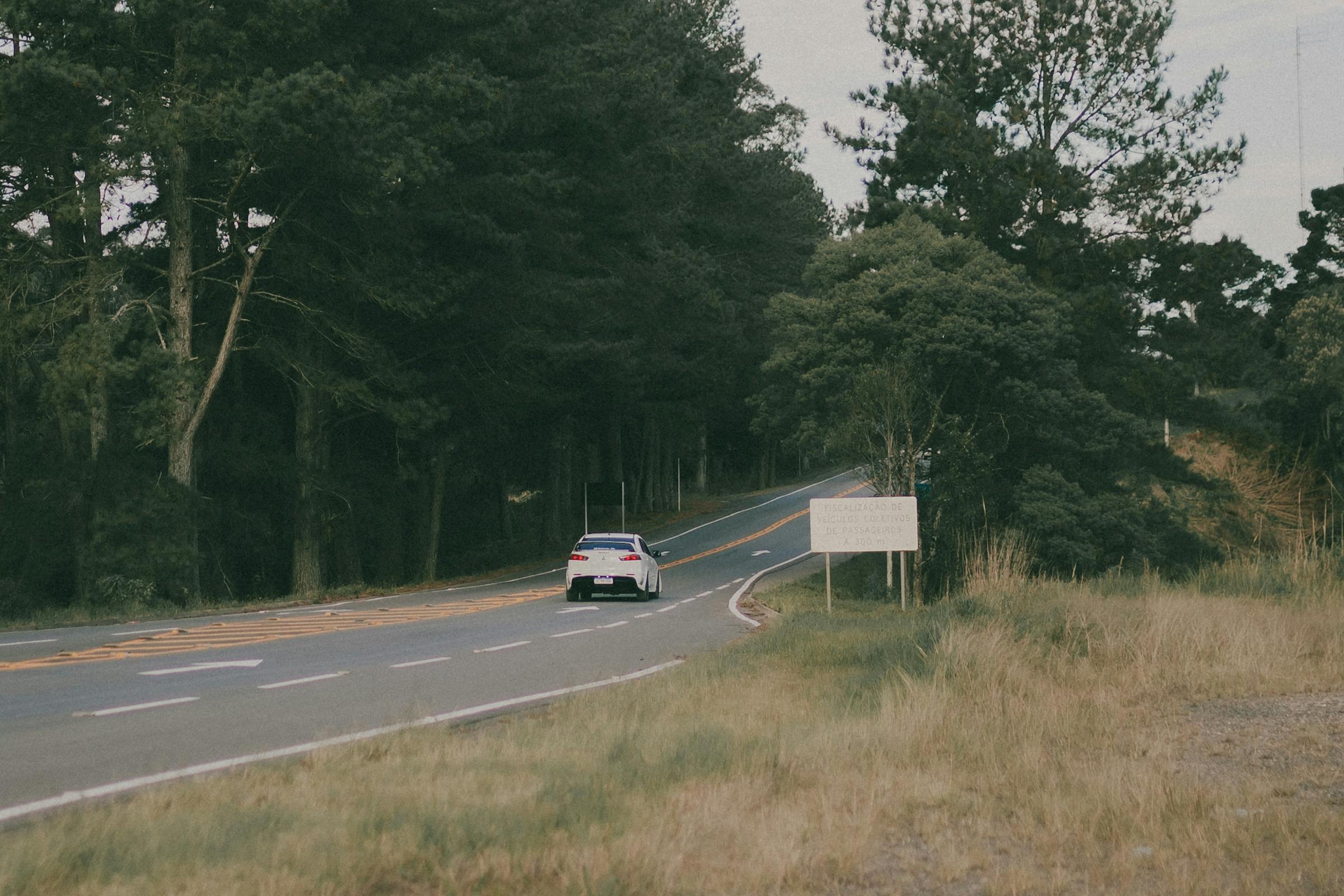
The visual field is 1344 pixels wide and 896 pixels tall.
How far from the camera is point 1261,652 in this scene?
12852 millimetres

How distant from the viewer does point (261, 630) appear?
20.2 metres

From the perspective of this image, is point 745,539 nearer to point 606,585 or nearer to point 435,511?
point 435,511

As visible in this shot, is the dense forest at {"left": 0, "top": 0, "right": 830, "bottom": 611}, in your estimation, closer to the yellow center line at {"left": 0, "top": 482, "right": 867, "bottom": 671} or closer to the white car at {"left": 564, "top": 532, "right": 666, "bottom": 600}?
the yellow center line at {"left": 0, "top": 482, "right": 867, "bottom": 671}

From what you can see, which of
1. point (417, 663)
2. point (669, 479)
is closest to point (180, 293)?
point (417, 663)

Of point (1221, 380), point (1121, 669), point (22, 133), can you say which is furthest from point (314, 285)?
point (1221, 380)

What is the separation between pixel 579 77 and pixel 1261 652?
27.7m

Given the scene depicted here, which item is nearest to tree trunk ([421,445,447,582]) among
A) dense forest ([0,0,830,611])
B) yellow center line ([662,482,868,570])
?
dense forest ([0,0,830,611])

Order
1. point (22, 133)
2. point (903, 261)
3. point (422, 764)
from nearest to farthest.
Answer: point (422, 764) → point (22, 133) → point (903, 261)

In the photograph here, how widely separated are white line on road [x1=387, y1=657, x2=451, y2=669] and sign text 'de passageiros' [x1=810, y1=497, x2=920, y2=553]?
28.2ft

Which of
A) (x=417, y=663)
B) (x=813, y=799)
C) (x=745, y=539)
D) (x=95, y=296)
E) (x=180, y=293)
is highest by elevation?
(x=180, y=293)

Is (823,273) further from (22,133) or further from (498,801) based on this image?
(498,801)

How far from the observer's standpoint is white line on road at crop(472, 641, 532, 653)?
17.2m

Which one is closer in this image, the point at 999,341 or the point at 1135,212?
the point at 999,341

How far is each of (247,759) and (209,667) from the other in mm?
6229
